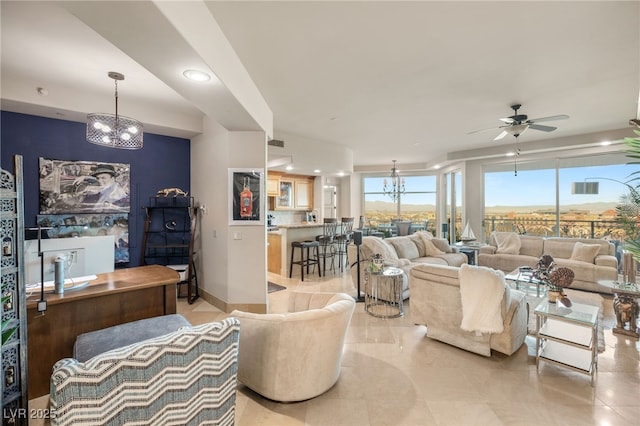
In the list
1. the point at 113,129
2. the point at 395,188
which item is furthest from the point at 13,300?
the point at 395,188

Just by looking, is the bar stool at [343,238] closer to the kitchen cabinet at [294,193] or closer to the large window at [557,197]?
the kitchen cabinet at [294,193]

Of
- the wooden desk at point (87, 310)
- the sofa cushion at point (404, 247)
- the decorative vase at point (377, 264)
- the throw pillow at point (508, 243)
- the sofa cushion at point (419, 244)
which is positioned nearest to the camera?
the wooden desk at point (87, 310)

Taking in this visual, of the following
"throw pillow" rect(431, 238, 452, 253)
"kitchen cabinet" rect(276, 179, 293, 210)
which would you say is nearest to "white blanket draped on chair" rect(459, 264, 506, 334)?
"throw pillow" rect(431, 238, 452, 253)

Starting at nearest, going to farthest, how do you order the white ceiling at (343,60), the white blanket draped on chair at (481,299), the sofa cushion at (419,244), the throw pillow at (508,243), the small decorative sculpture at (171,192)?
1. the white ceiling at (343,60)
2. the white blanket draped on chair at (481,299)
3. the small decorative sculpture at (171,192)
4. the sofa cushion at (419,244)
5. the throw pillow at (508,243)

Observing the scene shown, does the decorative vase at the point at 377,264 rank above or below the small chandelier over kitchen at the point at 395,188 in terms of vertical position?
below

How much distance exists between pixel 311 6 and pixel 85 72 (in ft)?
8.39

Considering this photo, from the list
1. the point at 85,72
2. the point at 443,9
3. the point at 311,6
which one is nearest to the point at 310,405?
the point at 311,6

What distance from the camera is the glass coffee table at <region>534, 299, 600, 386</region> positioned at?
8.14 feet

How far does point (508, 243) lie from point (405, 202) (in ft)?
12.5

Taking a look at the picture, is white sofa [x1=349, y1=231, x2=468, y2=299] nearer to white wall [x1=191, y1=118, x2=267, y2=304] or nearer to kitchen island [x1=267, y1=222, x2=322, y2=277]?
white wall [x1=191, y1=118, x2=267, y2=304]

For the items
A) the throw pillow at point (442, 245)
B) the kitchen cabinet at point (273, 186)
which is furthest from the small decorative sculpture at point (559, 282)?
the kitchen cabinet at point (273, 186)

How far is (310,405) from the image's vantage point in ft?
7.11

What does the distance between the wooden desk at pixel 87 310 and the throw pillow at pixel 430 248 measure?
186 inches

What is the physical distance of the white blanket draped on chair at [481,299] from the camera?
8.75ft
